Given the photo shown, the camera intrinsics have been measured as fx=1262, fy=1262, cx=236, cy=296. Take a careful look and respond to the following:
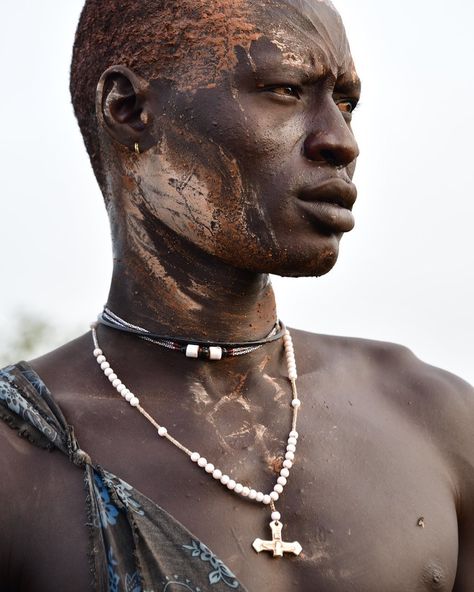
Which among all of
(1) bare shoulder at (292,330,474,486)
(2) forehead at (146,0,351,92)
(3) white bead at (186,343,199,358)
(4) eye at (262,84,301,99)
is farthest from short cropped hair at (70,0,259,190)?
(1) bare shoulder at (292,330,474,486)

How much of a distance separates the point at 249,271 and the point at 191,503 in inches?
28.4

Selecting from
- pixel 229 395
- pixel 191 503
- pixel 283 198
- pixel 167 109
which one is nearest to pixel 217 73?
pixel 167 109

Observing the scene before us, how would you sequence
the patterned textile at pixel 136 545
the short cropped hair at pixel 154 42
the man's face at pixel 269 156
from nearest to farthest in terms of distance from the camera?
1. the patterned textile at pixel 136 545
2. the man's face at pixel 269 156
3. the short cropped hair at pixel 154 42

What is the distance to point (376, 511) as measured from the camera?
3.54 meters

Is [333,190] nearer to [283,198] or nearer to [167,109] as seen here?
[283,198]

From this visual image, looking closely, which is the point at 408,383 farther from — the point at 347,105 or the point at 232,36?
the point at 232,36

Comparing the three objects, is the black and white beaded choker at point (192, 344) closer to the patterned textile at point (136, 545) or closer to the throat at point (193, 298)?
the throat at point (193, 298)

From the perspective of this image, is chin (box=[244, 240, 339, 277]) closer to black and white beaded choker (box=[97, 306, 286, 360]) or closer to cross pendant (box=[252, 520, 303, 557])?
black and white beaded choker (box=[97, 306, 286, 360])

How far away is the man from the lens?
3322mm

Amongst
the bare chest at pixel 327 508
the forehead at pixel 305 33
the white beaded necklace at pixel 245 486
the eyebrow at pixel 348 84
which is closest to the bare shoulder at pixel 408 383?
the bare chest at pixel 327 508

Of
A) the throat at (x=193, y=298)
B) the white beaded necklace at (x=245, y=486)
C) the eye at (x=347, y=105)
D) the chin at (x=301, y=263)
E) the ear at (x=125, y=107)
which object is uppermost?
the eye at (x=347, y=105)

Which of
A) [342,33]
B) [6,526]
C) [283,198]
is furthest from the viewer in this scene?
[342,33]

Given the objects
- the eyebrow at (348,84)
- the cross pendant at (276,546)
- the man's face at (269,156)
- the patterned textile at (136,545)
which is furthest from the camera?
the eyebrow at (348,84)

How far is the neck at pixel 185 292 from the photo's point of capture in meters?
3.68
